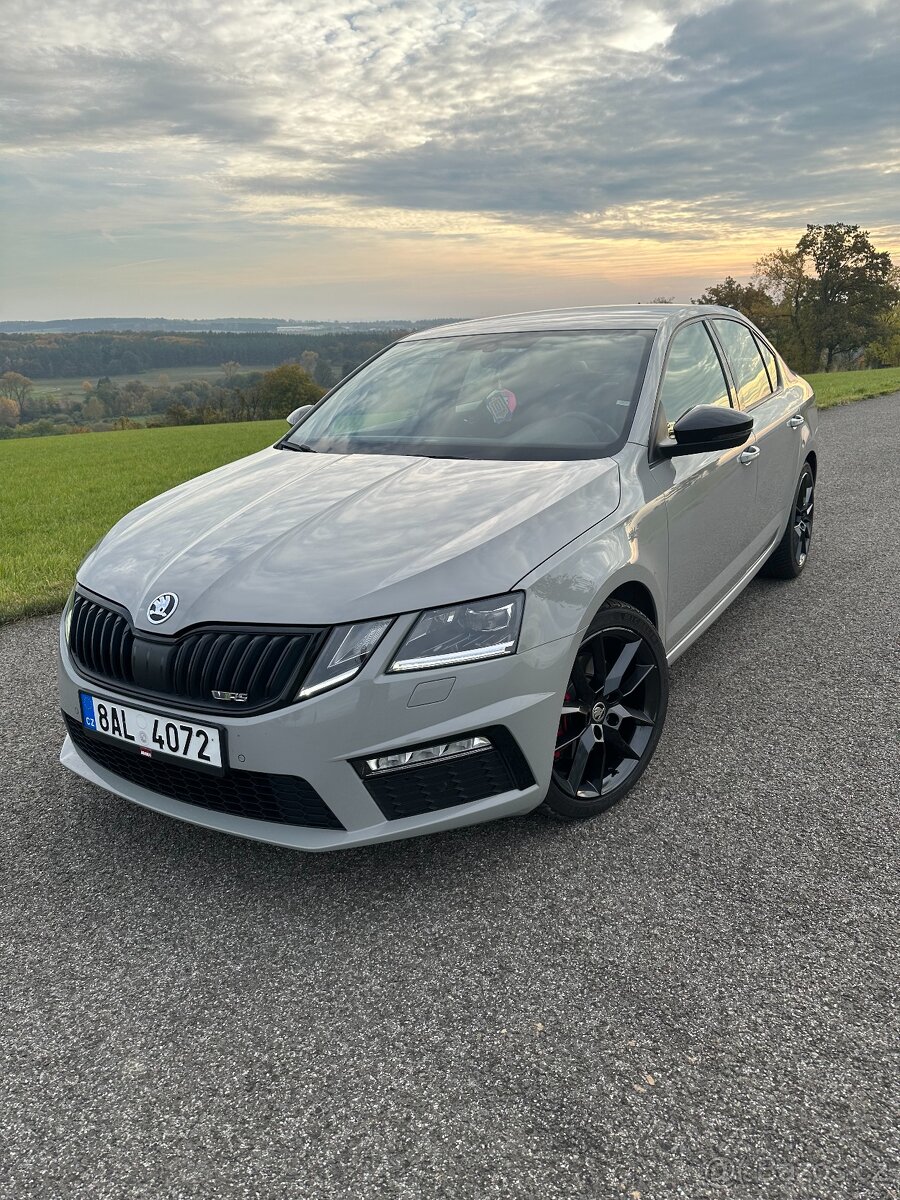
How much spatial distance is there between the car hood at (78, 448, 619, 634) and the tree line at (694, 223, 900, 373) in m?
57.8

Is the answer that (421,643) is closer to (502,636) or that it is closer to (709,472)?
(502,636)

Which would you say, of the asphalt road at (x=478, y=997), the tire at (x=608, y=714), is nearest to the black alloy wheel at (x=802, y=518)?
the asphalt road at (x=478, y=997)

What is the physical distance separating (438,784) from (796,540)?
3.71 metres

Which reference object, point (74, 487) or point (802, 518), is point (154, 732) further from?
point (74, 487)

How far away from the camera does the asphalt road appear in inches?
66.4

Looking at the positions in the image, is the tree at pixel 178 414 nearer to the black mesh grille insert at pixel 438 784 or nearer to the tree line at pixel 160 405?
the tree line at pixel 160 405

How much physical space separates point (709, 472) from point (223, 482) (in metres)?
1.97

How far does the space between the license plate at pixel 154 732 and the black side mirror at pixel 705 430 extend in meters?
1.90

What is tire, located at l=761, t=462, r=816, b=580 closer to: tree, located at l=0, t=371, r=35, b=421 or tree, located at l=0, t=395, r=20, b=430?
tree, located at l=0, t=395, r=20, b=430

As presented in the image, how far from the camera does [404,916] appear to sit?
7.94ft

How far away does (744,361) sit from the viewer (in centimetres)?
452

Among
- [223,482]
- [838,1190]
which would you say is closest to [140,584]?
[223,482]

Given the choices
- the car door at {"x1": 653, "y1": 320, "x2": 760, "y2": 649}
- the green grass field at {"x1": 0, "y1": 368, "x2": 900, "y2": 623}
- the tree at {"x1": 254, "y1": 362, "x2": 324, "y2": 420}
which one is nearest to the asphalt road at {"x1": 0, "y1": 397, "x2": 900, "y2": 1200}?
the car door at {"x1": 653, "y1": 320, "x2": 760, "y2": 649}

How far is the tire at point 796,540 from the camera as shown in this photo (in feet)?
16.8
